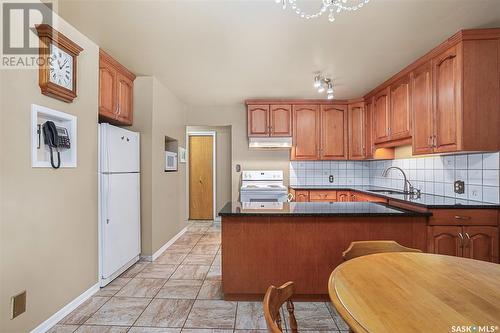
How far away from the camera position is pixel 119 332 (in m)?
1.86

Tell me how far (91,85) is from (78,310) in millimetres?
1932

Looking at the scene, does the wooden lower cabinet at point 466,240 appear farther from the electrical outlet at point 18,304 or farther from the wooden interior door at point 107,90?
the wooden interior door at point 107,90

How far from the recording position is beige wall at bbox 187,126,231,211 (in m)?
A: 5.86

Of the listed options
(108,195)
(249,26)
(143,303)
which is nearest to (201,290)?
(143,303)

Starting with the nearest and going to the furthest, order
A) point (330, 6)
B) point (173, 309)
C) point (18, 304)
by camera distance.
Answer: point (18, 304) → point (330, 6) → point (173, 309)

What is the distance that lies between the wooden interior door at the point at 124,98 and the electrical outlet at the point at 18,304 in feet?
6.25

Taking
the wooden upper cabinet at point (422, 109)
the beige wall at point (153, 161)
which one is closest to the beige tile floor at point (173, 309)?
the beige wall at point (153, 161)

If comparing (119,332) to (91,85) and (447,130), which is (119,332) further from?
(447,130)

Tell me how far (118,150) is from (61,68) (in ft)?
3.11

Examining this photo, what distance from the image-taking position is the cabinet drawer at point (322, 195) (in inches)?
166

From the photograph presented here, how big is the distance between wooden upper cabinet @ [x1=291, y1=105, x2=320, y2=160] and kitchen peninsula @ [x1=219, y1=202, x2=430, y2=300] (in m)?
2.35

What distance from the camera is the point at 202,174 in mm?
5887

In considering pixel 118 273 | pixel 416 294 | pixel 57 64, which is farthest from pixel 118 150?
pixel 416 294

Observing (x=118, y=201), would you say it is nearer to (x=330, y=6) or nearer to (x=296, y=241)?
(x=296, y=241)
